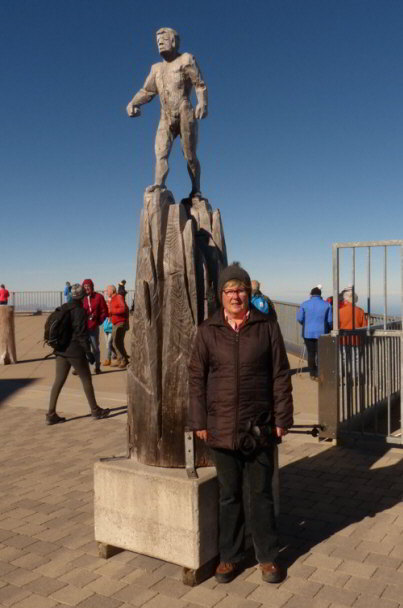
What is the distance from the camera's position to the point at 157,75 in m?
5.33

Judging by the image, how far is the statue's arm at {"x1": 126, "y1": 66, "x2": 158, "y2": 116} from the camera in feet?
17.7

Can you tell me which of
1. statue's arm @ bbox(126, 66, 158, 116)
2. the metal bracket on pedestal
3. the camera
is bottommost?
the metal bracket on pedestal

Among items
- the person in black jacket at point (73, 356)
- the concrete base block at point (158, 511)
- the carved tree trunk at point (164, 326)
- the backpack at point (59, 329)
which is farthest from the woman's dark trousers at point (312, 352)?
the concrete base block at point (158, 511)

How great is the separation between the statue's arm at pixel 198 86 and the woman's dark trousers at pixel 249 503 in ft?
10.7

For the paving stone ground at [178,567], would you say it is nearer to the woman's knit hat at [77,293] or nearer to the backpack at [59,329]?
the backpack at [59,329]

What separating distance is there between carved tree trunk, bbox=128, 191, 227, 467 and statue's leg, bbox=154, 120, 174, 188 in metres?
1.05

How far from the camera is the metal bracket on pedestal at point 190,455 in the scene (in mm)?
3578

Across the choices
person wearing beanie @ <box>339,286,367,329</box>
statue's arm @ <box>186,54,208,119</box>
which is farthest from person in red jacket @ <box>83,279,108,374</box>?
statue's arm @ <box>186,54,208,119</box>

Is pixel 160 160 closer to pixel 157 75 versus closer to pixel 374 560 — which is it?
pixel 157 75

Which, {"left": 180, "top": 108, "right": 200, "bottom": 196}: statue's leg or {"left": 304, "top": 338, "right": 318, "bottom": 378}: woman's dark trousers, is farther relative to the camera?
{"left": 304, "top": 338, "right": 318, "bottom": 378}: woman's dark trousers

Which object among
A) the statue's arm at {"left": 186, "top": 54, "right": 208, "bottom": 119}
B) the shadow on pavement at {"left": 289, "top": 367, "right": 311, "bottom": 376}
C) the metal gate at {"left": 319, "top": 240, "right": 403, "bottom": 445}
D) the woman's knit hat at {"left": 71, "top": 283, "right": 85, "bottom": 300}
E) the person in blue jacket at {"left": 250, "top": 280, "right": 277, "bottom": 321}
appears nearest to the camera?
the statue's arm at {"left": 186, "top": 54, "right": 208, "bottom": 119}

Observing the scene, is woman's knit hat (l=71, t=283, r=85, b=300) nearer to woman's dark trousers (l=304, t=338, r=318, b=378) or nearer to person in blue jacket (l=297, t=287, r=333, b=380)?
person in blue jacket (l=297, t=287, r=333, b=380)

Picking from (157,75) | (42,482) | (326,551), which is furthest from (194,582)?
(157,75)

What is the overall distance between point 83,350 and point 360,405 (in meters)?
3.75
